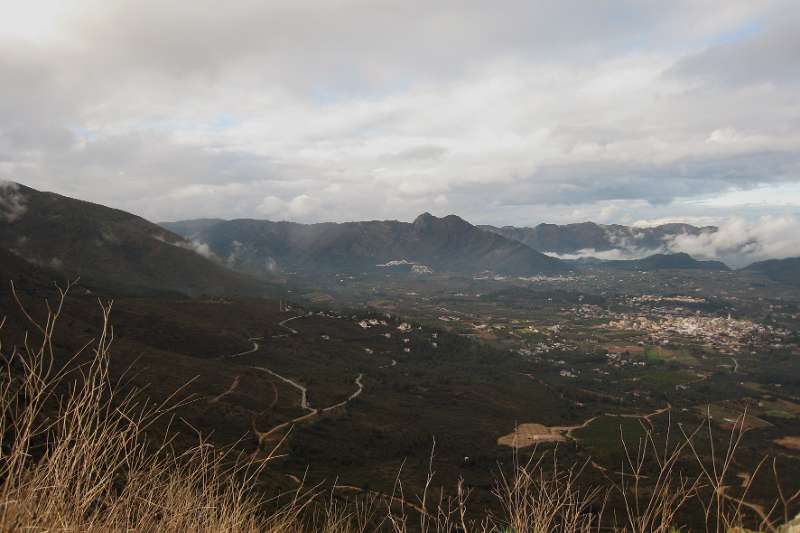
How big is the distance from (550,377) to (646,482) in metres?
82.8

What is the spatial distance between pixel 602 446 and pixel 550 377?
66.4 meters

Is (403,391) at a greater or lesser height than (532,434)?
lesser

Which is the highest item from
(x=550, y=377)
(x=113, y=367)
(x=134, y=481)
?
(x=134, y=481)

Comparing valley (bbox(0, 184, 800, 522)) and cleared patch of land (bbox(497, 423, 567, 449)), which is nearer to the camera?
valley (bbox(0, 184, 800, 522))

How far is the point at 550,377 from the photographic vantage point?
145 m

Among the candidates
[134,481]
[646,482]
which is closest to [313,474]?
[646,482]

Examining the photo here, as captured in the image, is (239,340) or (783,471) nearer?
(783,471)

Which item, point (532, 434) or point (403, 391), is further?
point (403, 391)

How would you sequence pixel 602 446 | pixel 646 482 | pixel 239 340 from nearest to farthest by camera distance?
pixel 646 482, pixel 602 446, pixel 239 340

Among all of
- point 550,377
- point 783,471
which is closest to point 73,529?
point 783,471

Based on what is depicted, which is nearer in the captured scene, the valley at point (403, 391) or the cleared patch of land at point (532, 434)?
the valley at point (403, 391)

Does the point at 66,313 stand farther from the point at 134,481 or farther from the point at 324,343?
the point at 134,481

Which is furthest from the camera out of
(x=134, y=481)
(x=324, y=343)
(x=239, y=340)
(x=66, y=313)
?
(x=324, y=343)

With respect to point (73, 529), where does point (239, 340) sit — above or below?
below
